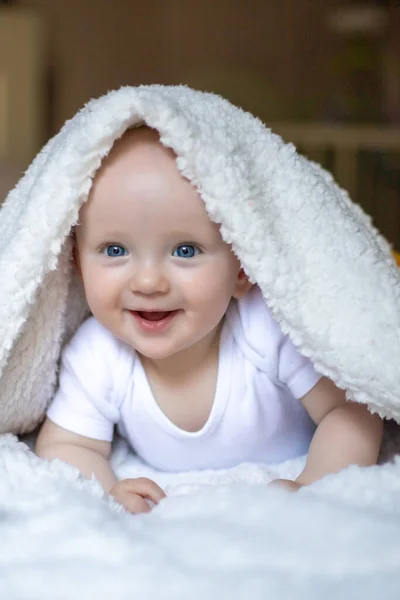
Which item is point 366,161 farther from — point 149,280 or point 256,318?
point 149,280

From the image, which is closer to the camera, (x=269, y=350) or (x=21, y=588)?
(x=21, y=588)

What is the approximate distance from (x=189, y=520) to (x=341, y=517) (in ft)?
0.39

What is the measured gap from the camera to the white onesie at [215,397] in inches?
32.7

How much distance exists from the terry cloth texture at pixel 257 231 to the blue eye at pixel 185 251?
0.12ft

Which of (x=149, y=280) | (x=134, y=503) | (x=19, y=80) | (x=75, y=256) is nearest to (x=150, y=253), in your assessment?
(x=149, y=280)

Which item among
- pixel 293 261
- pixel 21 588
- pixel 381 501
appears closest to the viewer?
pixel 21 588

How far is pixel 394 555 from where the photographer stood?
542mm

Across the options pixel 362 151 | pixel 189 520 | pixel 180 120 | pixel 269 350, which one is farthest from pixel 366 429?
pixel 362 151

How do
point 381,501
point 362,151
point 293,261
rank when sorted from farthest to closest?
point 362,151 → point 293,261 → point 381,501

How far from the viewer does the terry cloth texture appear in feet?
2.25

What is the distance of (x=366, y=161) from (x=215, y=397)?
59.5 inches

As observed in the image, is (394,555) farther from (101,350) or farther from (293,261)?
(101,350)

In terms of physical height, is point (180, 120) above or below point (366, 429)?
above

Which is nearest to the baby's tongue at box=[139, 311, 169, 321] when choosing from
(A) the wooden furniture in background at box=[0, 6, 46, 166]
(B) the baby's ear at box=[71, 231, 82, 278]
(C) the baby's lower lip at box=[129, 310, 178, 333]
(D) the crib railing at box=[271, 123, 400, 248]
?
(C) the baby's lower lip at box=[129, 310, 178, 333]
